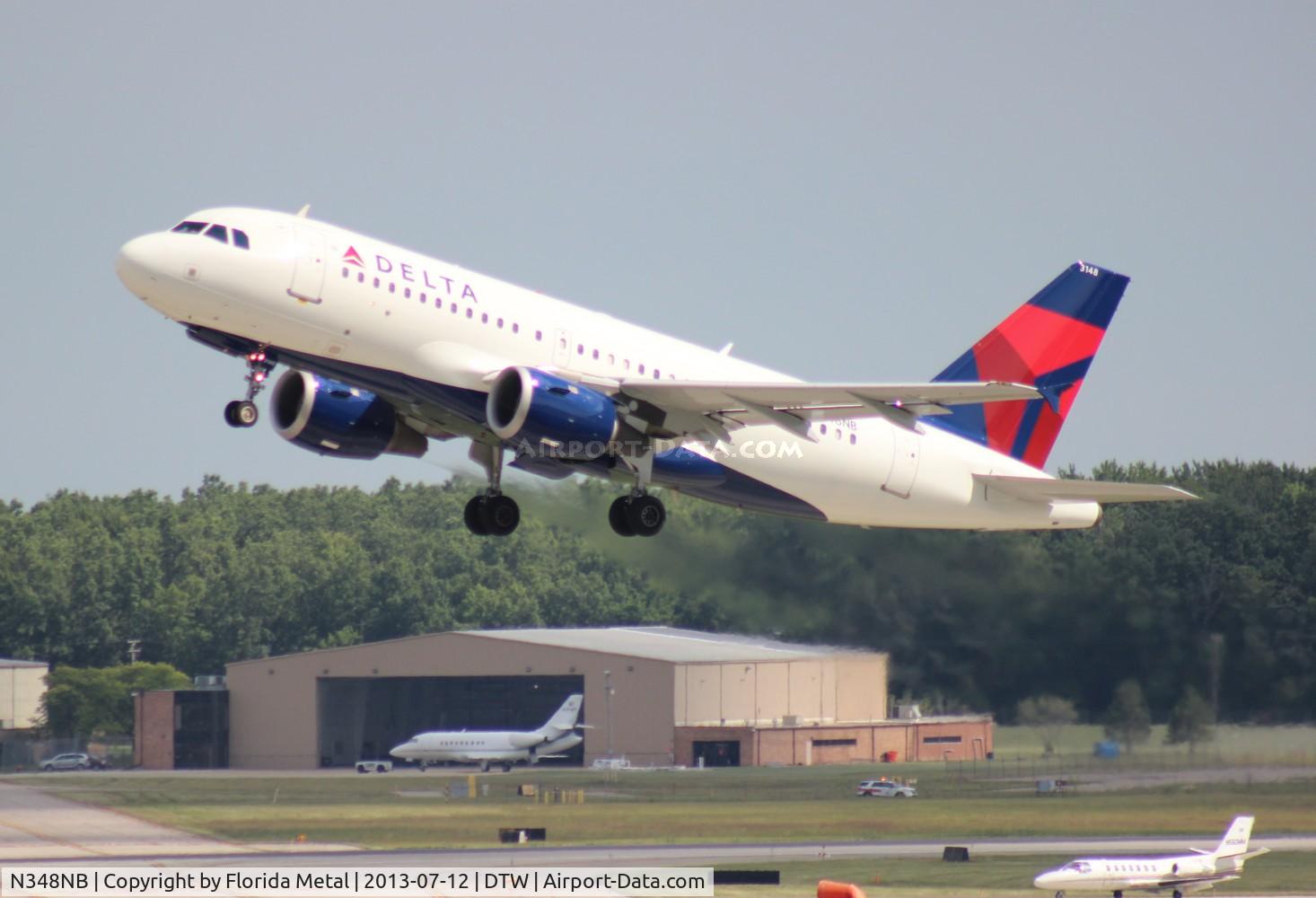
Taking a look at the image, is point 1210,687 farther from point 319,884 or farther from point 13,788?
point 13,788

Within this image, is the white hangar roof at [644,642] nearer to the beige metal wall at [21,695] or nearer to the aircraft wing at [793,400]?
the aircraft wing at [793,400]

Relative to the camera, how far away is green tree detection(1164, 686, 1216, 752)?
45469 millimetres

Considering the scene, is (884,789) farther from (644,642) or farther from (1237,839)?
(644,642)

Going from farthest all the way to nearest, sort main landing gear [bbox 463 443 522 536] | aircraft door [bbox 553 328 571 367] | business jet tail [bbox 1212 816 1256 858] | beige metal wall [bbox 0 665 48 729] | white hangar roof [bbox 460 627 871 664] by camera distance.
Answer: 1. beige metal wall [bbox 0 665 48 729]
2. white hangar roof [bbox 460 627 871 664]
3. business jet tail [bbox 1212 816 1256 858]
4. main landing gear [bbox 463 443 522 536]
5. aircraft door [bbox 553 328 571 367]

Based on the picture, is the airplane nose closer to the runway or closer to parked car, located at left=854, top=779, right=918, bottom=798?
the runway

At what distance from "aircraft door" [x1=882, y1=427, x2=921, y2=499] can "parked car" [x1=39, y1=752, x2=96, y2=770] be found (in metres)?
74.3

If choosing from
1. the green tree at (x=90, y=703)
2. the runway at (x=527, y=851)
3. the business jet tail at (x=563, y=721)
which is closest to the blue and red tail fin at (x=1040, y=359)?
the runway at (x=527, y=851)

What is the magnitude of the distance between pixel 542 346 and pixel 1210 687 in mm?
20033

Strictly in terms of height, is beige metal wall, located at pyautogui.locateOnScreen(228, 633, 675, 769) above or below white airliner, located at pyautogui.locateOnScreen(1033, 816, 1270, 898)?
above

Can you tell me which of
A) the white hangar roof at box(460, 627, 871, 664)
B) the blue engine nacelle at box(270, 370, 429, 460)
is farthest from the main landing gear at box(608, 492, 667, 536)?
the white hangar roof at box(460, 627, 871, 664)

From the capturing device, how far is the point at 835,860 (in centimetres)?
5278

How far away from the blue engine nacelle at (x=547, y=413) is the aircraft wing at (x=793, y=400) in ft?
3.90

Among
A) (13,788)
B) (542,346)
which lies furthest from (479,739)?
(542,346)

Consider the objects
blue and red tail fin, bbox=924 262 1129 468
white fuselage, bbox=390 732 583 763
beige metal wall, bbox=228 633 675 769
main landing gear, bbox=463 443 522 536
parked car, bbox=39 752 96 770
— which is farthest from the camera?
parked car, bbox=39 752 96 770
